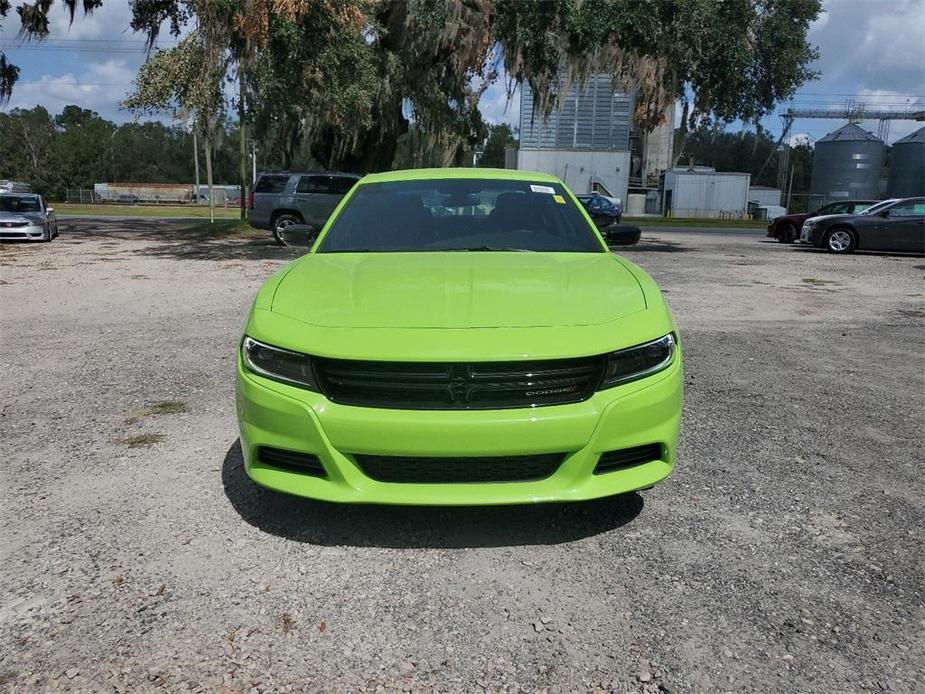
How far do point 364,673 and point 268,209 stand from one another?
59.5 ft

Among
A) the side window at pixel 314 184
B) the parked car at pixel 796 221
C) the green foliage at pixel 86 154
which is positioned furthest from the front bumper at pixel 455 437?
the green foliage at pixel 86 154

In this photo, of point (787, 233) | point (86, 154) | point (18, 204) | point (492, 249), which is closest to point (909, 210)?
point (787, 233)

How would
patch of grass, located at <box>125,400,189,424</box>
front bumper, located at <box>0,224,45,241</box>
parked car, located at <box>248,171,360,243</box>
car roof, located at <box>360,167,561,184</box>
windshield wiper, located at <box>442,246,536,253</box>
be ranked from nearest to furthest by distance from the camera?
windshield wiper, located at <box>442,246,536,253</box> < patch of grass, located at <box>125,400,189,424</box> < car roof, located at <box>360,167,561,184</box> < parked car, located at <box>248,171,360,243</box> < front bumper, located at <box>0,224,45,241</box>

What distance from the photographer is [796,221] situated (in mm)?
22469

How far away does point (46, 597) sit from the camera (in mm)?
2592

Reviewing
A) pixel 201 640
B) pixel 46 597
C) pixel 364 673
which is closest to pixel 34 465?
pixel 46 597

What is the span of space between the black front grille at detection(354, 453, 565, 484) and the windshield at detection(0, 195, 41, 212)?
21.2 m

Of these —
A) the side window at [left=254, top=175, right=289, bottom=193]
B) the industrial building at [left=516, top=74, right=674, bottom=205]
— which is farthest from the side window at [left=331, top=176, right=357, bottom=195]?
the industrial building at [left=516, top=74, right=674, bottom=205]

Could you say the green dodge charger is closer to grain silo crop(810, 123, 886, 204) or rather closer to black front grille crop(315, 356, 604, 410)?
black front grille crop(315, 356, 604, 410)

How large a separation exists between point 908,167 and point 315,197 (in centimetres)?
4458

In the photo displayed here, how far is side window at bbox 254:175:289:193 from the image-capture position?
1903 cm

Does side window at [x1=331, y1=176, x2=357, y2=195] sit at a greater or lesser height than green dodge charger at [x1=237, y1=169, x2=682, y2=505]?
greater

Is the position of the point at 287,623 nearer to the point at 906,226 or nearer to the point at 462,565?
the point at 462,565

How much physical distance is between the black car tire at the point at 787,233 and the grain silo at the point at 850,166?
29391 millimetres
